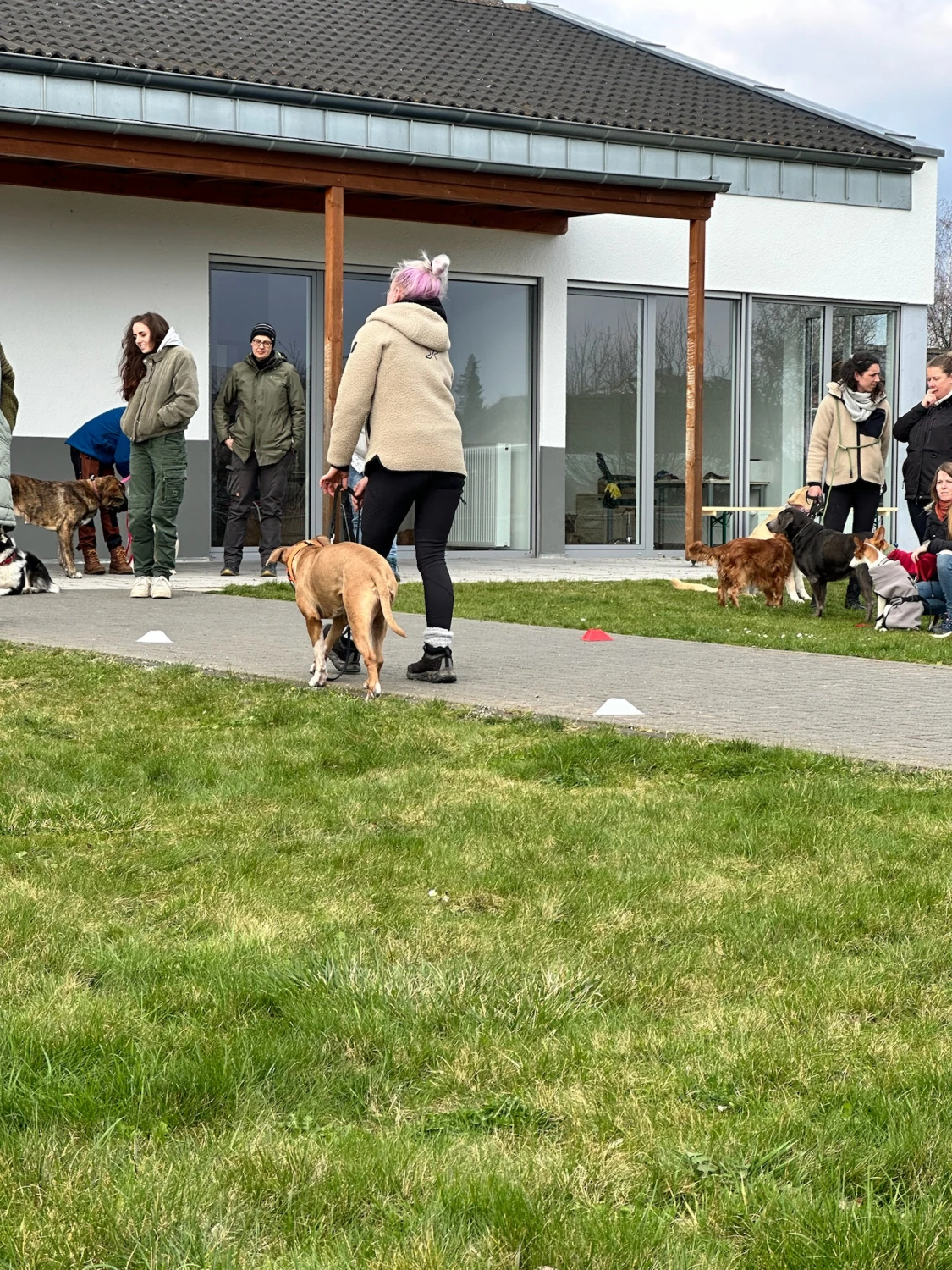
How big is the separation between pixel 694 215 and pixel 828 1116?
1653 cm

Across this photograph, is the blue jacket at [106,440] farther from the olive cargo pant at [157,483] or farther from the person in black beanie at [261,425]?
the olive cargo pant at [157,483]

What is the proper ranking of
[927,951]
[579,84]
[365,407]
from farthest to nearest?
[579,84] < [365,407] < [927,951]

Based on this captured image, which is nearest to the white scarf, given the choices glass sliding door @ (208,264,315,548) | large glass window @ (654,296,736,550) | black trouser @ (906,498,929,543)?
A: black trouser @ (906,498,929,543)

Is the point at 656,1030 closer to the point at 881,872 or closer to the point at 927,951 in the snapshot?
the point at 927,951

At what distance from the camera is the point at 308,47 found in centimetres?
1834

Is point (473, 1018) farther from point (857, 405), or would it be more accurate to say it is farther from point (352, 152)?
point (352, 152)

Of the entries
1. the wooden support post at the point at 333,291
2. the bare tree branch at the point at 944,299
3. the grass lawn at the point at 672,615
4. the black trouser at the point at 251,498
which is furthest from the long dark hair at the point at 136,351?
the bare tree branch at the point at 944,299

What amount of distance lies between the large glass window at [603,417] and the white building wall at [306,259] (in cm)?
39

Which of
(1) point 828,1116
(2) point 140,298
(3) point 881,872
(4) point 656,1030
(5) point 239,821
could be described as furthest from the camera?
(2) point 140,298

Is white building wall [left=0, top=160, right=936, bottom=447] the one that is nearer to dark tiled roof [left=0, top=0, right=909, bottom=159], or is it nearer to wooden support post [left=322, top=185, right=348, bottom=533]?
dark tiled roof [left=0, top=0, right=909, bottom=159]

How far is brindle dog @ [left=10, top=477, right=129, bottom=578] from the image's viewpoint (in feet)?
48.9

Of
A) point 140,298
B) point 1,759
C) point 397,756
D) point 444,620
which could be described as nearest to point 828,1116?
point 397,756

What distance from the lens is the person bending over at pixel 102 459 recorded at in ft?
51.5

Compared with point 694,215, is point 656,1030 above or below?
below
